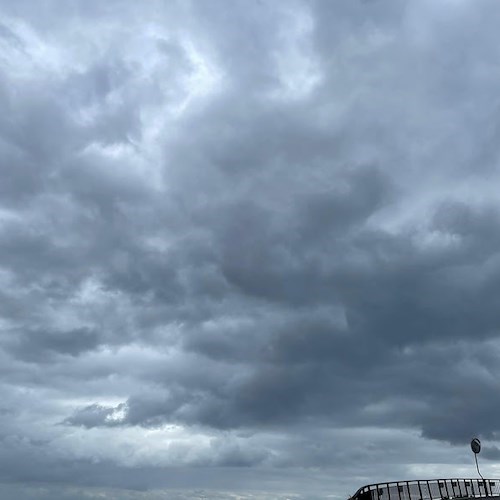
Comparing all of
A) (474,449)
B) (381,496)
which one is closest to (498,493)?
(474,449)

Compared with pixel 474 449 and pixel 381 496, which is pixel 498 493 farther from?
pixel 381 496

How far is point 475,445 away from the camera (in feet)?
227

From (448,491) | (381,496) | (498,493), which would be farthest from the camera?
(498,493)

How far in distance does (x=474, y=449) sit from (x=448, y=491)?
6.10 m

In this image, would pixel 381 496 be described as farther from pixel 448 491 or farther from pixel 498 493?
pixel 498 493

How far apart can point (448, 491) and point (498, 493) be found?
2025 centimetres

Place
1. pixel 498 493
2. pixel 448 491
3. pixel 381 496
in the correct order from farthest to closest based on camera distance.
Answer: pixel 498 493, pixel 448 491, pixel 381 496

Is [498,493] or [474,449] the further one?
[498,493]

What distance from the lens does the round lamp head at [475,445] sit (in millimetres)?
68812

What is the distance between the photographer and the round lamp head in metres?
68.8

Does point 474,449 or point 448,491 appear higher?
point 474,449

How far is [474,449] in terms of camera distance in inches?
2714

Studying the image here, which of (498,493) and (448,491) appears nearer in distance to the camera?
Result: (448,491)

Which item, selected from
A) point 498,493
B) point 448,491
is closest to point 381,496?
point 448,491
